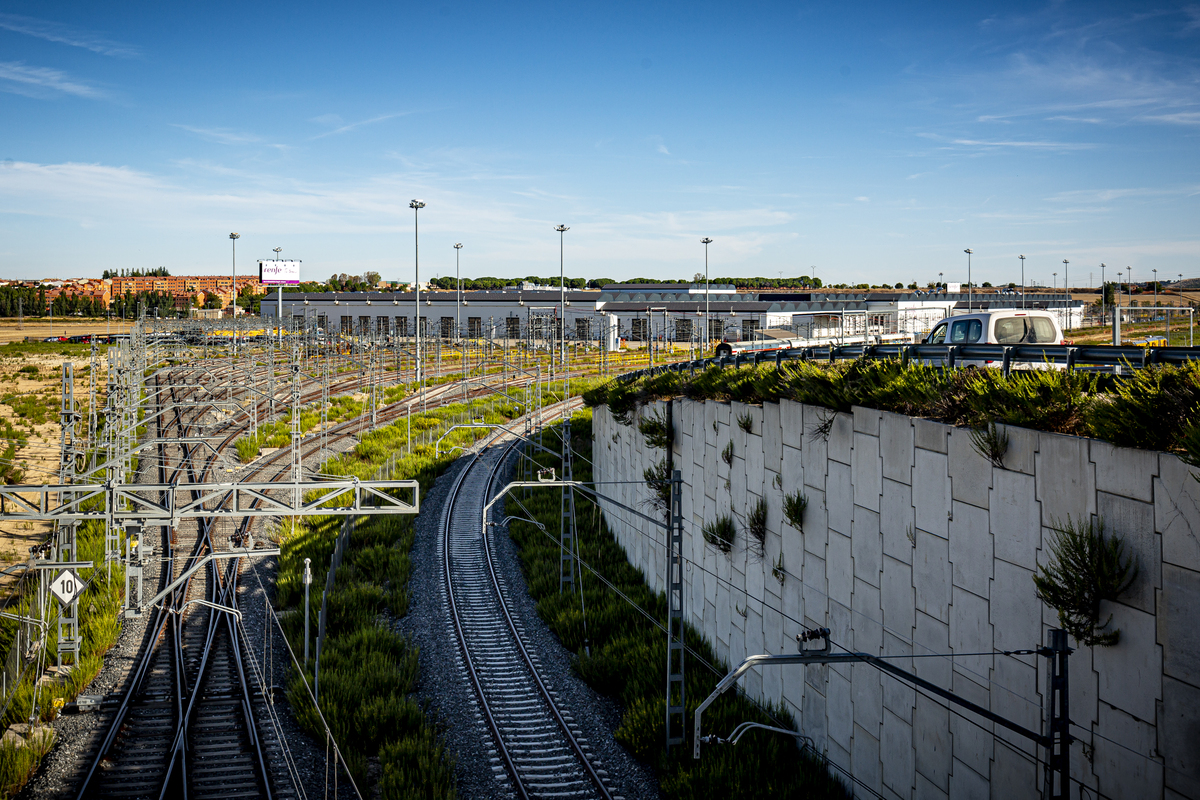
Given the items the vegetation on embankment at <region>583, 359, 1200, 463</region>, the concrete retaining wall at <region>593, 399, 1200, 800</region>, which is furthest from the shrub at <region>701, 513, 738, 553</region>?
the vegetation on embankment at <region>583, 359, 1200, 463</region>

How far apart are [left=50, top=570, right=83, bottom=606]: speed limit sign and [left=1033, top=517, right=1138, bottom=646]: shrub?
2291cm

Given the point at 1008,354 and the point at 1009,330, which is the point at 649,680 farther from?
the point at 1008,354

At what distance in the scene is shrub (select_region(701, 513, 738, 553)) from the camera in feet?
63.0

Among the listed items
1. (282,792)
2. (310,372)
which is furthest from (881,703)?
(310,372)

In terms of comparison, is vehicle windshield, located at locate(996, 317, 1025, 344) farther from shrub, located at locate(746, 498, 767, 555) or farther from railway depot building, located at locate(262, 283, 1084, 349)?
railway depot building, located at locate(262, 283, 1084, 349)

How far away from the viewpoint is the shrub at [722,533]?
19195 millimetres

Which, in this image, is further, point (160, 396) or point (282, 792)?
point (160, 396)

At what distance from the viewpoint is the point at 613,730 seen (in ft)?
61.7

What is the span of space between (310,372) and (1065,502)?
3122 inches

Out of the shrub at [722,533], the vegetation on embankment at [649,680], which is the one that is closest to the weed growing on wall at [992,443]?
the vegetation on embankment at [649,680]

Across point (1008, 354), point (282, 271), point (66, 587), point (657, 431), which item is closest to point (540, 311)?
point (282, 271)

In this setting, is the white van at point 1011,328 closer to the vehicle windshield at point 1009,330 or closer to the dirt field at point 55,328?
the vehicle windshield at point 1009,330

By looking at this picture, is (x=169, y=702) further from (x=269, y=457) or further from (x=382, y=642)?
(x=269, y=457)

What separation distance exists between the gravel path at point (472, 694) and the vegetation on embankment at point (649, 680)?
1.37ft
